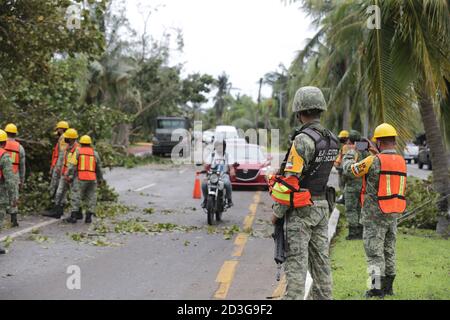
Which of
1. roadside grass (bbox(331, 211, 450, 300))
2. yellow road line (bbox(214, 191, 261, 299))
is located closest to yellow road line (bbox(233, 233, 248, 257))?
yellow road line (bbox(214, 191, 261, 299))

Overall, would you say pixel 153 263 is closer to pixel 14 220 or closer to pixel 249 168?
pixel 14 220

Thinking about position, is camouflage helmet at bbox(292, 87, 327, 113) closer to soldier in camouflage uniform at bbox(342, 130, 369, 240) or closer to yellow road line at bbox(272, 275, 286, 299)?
yellow road line at bbox(272, 275, 286, 299)

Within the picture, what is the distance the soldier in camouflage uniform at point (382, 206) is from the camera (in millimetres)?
6770

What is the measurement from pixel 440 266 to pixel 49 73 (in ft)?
31.2

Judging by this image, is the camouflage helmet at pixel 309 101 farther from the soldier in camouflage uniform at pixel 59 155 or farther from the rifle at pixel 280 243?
the soldier in camouflage uniform at pixel 59 155

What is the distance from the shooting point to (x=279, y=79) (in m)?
74.1

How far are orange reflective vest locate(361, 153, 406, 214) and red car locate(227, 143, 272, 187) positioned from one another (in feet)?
39.9

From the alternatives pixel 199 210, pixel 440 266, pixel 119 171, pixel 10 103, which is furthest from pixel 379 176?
pixel 119 171

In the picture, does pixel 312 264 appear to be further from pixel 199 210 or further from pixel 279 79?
pixel 279 79

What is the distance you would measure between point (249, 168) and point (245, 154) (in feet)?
2.91

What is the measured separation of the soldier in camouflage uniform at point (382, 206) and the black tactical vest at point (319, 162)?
1509mm

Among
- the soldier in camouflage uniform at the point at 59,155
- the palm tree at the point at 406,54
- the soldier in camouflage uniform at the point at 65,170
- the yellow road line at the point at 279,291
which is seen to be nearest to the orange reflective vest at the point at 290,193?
the yellow road line at the point at 279,291

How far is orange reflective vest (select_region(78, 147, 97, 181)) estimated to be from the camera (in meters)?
12.0

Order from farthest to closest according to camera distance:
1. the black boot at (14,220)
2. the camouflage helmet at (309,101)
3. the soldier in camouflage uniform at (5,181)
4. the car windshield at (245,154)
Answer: the car windshield at (245,154) → the black boot at (14,220) → the soldier in camouflage uniform at (5,181) → the camouflage helmet at (309,101)
